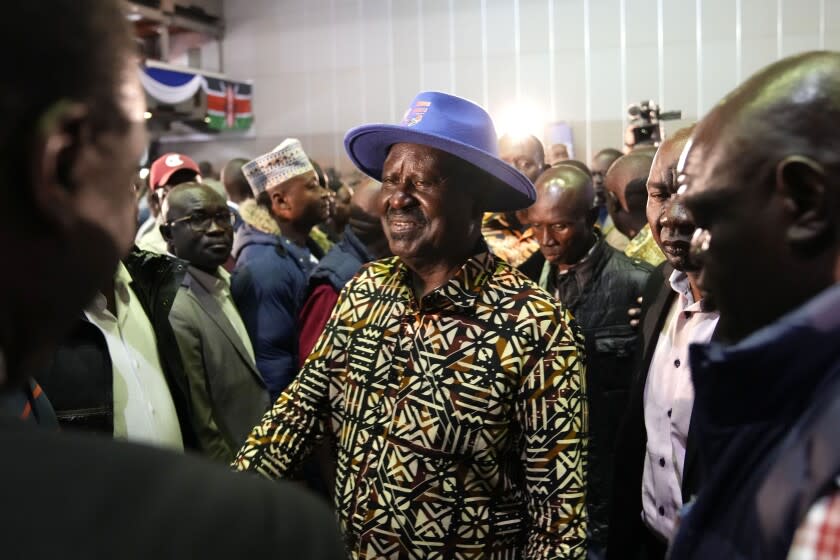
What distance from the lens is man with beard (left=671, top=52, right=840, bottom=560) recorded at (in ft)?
3.05

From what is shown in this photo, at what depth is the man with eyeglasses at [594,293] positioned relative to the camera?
3438 millimetres

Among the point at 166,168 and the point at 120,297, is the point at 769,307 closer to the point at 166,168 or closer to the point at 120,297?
the point at 120,297

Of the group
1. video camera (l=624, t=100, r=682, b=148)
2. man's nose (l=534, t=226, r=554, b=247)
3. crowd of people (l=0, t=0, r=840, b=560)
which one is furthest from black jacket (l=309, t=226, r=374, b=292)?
video camera (l=624, t=100, r=682, b=148)

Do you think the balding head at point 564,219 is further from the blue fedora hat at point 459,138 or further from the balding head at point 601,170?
the balding head at point 601,170

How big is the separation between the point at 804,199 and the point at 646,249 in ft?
9.32

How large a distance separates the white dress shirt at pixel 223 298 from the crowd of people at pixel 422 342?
0.03 meters

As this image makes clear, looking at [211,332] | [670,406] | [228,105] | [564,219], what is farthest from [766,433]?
[228,105]

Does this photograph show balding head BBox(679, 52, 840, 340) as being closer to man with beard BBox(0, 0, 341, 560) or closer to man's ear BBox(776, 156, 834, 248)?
man's ear BBox(776, 156, 834, 248)

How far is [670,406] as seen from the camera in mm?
2240

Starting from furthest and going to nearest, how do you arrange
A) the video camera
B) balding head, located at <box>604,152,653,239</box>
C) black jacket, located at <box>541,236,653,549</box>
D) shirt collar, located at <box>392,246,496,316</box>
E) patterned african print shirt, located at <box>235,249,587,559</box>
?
the video camera < balding head, located at <box>604,152,653,239</box> < black jacket, located at <box>541,236,653,549</box> < shirt collar, located at <box>392,246,496,316</box> < patterned african print shirt, located at <box>235,249,587,559</box>

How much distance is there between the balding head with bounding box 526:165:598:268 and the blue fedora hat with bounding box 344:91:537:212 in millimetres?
1394

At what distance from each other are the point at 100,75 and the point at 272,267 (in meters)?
3.36

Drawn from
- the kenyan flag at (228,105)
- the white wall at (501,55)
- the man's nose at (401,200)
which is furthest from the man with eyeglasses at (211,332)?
the kenyan flag at (228,105)

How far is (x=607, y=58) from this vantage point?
11.6m
